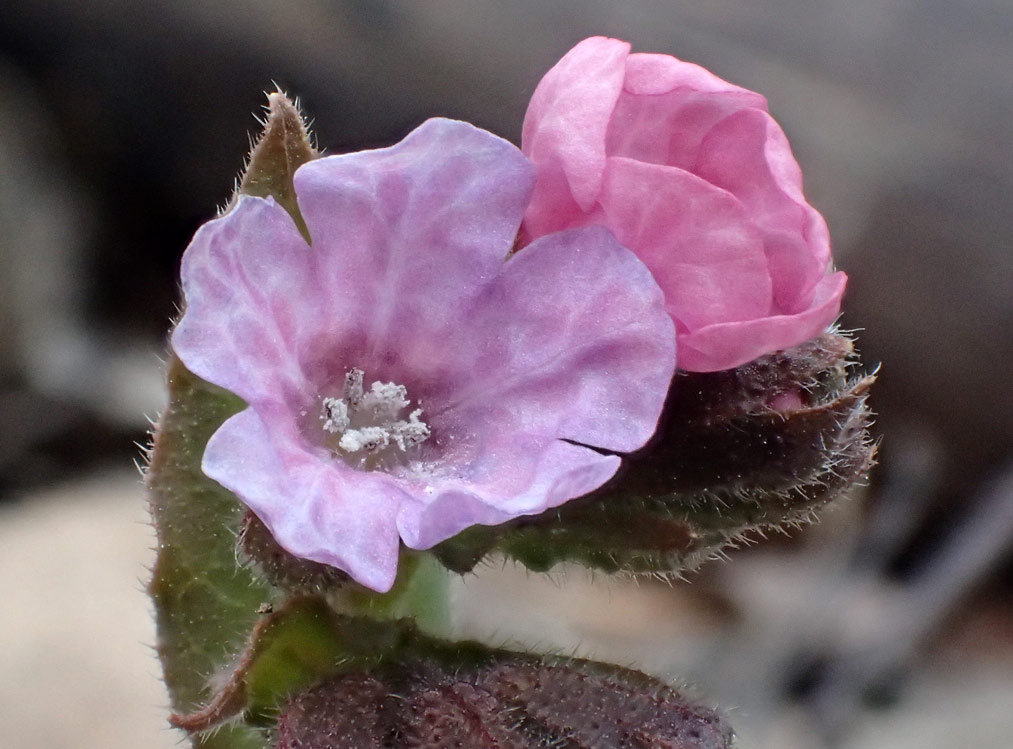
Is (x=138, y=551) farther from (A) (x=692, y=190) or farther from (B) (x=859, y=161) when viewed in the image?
(A) (x=692, y=190)

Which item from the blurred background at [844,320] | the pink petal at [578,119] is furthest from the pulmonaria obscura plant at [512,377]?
the blurred background at [844,320]

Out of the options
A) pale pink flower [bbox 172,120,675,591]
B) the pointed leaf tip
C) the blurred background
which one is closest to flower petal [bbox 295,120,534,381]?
pale pink flower [bbox 172,120,675,591]

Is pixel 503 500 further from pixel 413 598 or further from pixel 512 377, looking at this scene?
pixel 413 598

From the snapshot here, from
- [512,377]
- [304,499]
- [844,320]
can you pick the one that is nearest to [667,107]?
[512,377]

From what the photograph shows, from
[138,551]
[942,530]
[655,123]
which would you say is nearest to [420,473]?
[655,123]

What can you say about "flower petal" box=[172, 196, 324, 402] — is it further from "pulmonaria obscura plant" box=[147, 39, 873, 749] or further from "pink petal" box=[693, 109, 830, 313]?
"pink petal" box=[693, 109, 830, 313]

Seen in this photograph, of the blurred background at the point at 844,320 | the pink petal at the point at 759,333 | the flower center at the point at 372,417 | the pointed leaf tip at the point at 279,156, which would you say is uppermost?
the pink petal at the point at 759,333

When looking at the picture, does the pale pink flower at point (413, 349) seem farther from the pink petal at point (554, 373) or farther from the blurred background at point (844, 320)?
the blurred background at point (844, 320)
